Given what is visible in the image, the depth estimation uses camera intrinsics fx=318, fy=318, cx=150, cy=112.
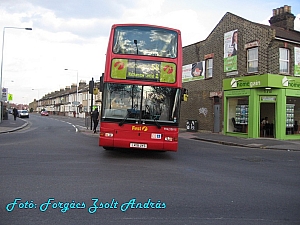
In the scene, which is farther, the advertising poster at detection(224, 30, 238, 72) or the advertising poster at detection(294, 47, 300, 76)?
the advertising poster at detection(224, 30, 238, 72)

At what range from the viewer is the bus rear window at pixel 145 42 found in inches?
431

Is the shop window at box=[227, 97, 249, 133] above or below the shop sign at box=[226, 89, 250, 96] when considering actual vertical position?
below

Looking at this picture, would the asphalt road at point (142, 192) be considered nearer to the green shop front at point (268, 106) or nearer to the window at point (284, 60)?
the green shop front at point (268, 106)

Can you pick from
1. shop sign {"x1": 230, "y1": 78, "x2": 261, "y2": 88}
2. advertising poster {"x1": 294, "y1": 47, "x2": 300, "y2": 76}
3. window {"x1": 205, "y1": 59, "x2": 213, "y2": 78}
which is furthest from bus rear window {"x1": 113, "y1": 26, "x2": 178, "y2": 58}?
window {"x1": 205, "y1": 59, "x2": 213, "y2": 78}

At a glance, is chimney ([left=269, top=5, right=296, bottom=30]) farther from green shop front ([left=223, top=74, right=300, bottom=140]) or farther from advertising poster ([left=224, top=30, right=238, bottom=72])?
green shop front ([left=223, top=74, right=300, bottom=140])

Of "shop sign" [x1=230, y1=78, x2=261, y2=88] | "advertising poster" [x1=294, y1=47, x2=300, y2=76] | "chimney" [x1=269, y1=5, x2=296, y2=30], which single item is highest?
"chimney" [x1=269, y1=5, x2=296, y2=30]

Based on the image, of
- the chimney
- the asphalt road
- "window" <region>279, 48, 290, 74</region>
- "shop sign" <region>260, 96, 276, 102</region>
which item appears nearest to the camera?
the asphalt road

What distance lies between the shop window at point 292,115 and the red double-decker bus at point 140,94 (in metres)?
14.0

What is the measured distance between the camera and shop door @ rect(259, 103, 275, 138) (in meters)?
22.2

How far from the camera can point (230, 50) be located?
24.4 metres

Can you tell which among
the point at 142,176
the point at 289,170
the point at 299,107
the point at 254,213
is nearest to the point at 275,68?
the point at 299,107

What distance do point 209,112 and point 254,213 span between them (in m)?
21.6

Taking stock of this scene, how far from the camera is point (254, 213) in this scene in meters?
5.46

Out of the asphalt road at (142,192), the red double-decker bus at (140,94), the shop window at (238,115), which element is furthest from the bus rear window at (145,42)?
the shop window at (238,115)
